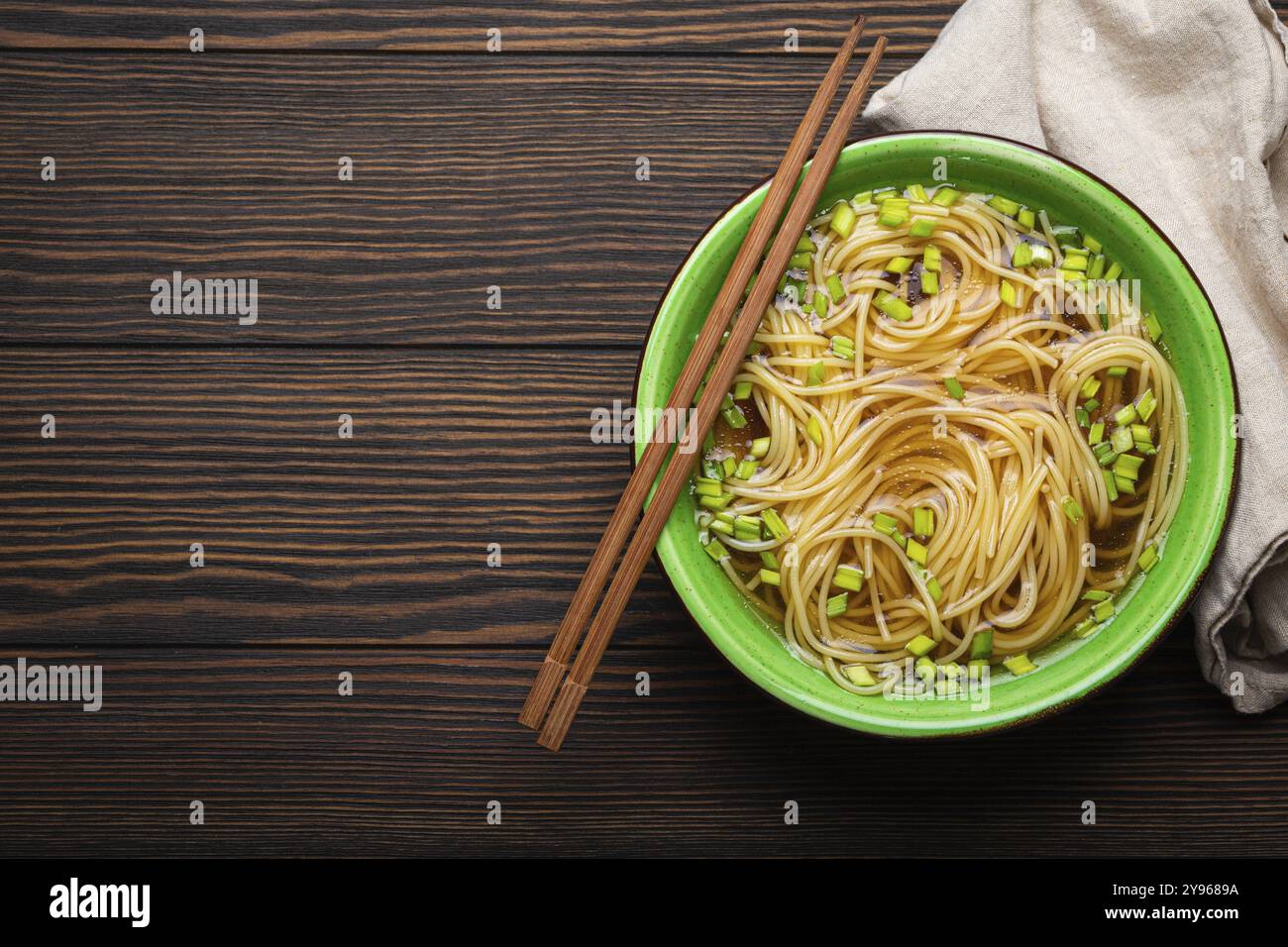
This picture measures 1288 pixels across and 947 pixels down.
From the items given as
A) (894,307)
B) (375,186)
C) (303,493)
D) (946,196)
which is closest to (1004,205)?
(946,196)

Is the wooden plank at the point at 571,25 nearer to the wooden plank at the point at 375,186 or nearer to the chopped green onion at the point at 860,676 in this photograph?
the wooden plank at the point at 375,186

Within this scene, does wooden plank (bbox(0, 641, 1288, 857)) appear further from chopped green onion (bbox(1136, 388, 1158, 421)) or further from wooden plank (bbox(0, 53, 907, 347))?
wooden plank (bbox(0, 53, 907, 347))

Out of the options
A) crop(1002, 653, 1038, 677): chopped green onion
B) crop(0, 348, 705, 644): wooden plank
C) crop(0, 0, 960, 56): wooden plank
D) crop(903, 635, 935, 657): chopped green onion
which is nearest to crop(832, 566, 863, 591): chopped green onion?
crop(903, 635, 935, 657): chopped green onion

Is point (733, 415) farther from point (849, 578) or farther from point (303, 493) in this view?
point (303, 493)

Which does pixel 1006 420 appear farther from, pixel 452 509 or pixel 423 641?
pixel 423 641

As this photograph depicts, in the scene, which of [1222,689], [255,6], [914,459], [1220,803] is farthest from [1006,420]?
[255,6]

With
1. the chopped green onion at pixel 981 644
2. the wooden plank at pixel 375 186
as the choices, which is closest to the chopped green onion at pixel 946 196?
the wooden plank at pixel 375 186
